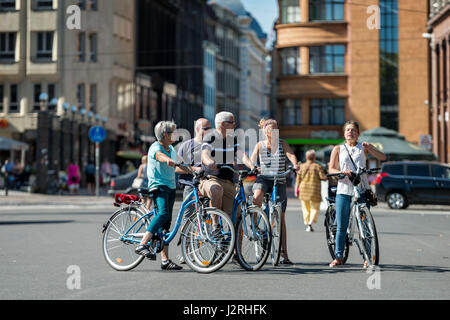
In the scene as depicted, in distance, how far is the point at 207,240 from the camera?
11484 mm

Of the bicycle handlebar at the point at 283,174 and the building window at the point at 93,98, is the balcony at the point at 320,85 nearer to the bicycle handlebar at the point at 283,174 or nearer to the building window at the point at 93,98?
the building window at the point at 93,98

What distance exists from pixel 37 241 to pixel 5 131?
48674 mm

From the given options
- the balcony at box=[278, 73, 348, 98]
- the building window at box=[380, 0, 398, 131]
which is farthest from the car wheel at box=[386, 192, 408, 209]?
the balcony at box=[278, 73, 348, 98]

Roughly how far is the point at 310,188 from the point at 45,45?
1839 inches

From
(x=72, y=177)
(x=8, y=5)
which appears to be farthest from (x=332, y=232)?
(x=8, y=5)

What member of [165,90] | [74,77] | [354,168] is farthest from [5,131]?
[354,168]

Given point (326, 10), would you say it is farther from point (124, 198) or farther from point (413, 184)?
point (124, 198)

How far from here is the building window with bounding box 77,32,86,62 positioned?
6694cm

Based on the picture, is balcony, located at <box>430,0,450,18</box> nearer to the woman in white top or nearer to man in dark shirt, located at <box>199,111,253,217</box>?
the woman in white top

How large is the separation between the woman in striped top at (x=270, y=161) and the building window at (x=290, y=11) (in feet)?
185

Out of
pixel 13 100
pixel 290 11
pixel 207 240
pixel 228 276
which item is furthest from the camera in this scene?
pixel 290 11

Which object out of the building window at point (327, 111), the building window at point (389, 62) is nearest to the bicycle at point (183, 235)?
the building window at point (389, 62)

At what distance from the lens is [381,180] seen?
3359cm

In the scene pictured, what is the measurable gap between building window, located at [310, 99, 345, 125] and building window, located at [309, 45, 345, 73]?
2035 mm
